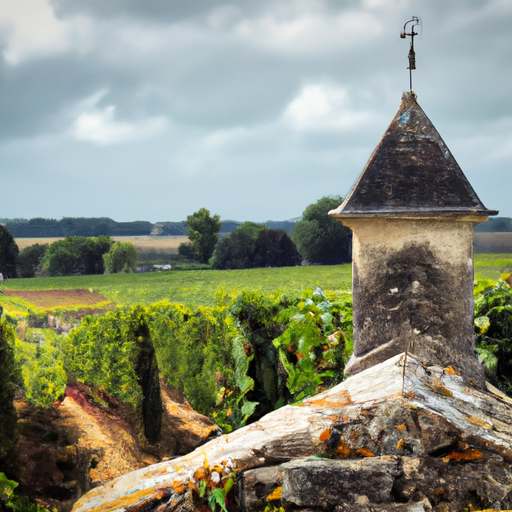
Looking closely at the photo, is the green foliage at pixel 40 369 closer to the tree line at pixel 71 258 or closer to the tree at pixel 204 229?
the tree line at pixel 71 258

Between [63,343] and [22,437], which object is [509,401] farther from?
[63,343]

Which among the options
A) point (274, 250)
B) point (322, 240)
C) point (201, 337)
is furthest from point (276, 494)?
point (322, 240)

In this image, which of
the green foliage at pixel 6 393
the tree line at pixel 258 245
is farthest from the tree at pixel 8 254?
the green foliage at pixel 6 393

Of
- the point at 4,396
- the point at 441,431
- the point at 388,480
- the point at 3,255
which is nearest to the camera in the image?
the point at 388,480

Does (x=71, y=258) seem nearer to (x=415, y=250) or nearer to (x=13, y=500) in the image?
(x=13, y=500)

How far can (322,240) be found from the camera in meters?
17.9

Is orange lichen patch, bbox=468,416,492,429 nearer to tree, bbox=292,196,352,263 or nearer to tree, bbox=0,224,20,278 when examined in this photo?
tree, bbox=0,224,20,278

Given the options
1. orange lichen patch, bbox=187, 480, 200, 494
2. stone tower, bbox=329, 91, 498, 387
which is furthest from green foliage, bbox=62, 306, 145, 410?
stone tower, bbox=329, 91, 498, 387

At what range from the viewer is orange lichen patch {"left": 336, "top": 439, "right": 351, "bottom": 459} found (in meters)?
3.97

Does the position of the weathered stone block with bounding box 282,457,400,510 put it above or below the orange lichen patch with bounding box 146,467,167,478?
above

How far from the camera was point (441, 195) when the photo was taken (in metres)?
4.89

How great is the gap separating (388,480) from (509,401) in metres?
1.79

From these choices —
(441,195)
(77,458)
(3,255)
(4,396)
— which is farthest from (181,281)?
(441,195)

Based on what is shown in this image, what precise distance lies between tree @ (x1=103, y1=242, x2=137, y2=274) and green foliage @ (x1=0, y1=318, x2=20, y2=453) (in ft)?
24.9
